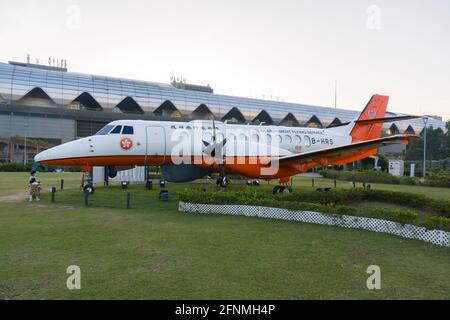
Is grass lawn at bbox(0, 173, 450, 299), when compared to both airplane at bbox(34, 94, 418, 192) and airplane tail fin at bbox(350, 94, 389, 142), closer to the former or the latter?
airplane at bbox(34, 94, 418, 192)

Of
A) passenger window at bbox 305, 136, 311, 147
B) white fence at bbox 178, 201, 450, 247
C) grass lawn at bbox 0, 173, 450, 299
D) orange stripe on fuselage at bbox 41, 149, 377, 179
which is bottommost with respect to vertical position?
grass lawn at bbox 0, 173, 450, 299

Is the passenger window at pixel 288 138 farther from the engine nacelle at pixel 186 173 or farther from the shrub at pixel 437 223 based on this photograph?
the shrub at pixel 437 223

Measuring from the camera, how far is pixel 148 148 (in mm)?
20891

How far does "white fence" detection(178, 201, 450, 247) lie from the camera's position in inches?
401

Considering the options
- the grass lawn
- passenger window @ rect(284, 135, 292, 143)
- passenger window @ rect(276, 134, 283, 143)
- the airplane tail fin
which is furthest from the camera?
the airplane tail fin

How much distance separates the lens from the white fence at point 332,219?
1019 cm

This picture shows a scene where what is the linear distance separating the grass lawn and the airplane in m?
6.00

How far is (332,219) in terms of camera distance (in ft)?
40.7

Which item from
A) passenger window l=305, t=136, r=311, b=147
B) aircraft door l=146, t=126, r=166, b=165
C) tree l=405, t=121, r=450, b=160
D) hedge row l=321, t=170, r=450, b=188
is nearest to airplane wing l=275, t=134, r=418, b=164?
passenger window l=305, t=136, r=311, b=147

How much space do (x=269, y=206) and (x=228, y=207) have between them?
1.77 meters

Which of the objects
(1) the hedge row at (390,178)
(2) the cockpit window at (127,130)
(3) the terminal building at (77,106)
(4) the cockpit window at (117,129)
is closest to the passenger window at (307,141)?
(2) the cockpit window at (127,130)

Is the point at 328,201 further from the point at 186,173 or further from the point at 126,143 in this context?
the point at 126,143
